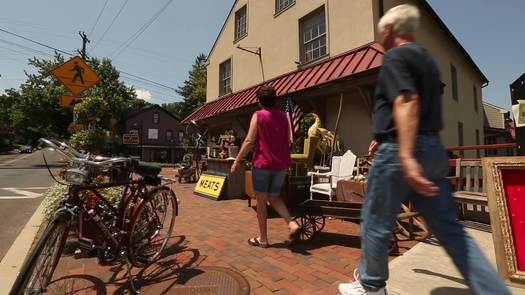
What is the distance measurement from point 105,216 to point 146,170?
60cm

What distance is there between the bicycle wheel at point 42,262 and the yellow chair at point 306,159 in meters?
5.04

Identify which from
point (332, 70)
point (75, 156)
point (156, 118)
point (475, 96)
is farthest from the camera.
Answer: point (156, 118)

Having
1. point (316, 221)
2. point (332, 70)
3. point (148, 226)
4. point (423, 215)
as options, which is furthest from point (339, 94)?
point (423, 215)

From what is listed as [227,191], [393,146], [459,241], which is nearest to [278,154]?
[393,146]

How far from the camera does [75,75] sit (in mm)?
6934

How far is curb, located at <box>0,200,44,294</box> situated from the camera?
126 inches

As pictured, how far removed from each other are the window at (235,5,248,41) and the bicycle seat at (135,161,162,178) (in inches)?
475

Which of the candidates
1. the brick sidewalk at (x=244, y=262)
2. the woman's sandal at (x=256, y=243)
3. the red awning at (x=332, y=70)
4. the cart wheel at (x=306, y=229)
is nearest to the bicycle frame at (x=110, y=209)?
the brick sidewalk at (x=244, y=262)

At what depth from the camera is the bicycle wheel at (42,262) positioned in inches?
82.7

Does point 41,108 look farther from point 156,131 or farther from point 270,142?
point 270,142

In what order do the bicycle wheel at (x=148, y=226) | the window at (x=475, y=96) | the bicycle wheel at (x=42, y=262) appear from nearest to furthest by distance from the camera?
the bicycle wheel at (x=42, y=262), the bicycle wheel at (x=148, y=226), the window at (x=475, y=96)

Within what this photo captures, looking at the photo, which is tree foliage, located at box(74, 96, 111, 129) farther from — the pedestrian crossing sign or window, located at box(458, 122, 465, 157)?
window, located at box(458, 122, 465, 157)

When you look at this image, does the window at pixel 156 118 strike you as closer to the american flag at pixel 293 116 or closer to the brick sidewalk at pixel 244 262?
the american flag at pixel 293 116

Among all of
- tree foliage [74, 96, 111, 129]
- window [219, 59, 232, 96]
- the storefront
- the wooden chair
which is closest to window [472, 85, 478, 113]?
the storefront
